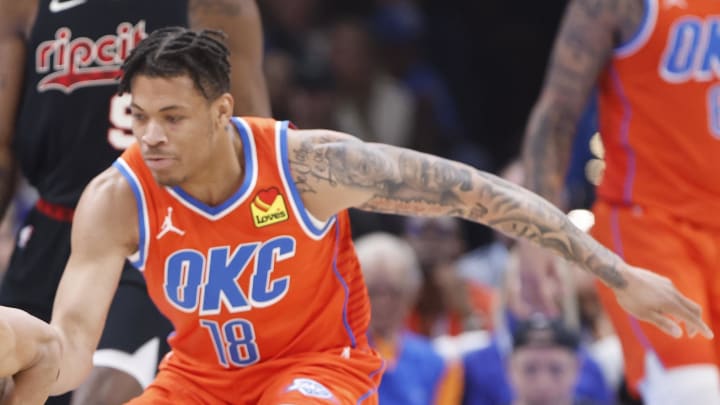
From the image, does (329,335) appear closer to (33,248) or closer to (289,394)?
(289,394)

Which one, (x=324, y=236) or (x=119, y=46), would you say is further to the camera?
(x=119, y=46)

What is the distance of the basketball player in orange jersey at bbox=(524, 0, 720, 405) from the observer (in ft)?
17.9

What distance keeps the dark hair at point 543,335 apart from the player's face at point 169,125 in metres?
3.38

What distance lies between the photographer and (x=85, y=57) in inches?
212

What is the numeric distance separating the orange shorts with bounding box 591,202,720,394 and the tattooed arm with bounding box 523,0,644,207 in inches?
14.2

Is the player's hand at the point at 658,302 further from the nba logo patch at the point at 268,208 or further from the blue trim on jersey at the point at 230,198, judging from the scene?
the blue trim on jersey at the point at 230,198

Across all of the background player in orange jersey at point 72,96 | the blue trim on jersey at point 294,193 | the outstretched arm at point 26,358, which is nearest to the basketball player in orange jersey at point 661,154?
the background player in orange jersey at point 72,96

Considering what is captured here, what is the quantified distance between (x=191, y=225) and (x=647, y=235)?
183cm

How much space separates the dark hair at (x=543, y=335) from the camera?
7.47m

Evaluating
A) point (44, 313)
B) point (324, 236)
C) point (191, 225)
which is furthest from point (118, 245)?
point (44, 313)

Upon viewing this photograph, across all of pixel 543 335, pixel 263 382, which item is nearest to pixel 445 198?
pixel 263 382

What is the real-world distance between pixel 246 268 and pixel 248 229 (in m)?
0.12

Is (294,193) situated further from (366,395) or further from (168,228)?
(366,395)

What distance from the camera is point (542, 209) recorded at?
469cm
